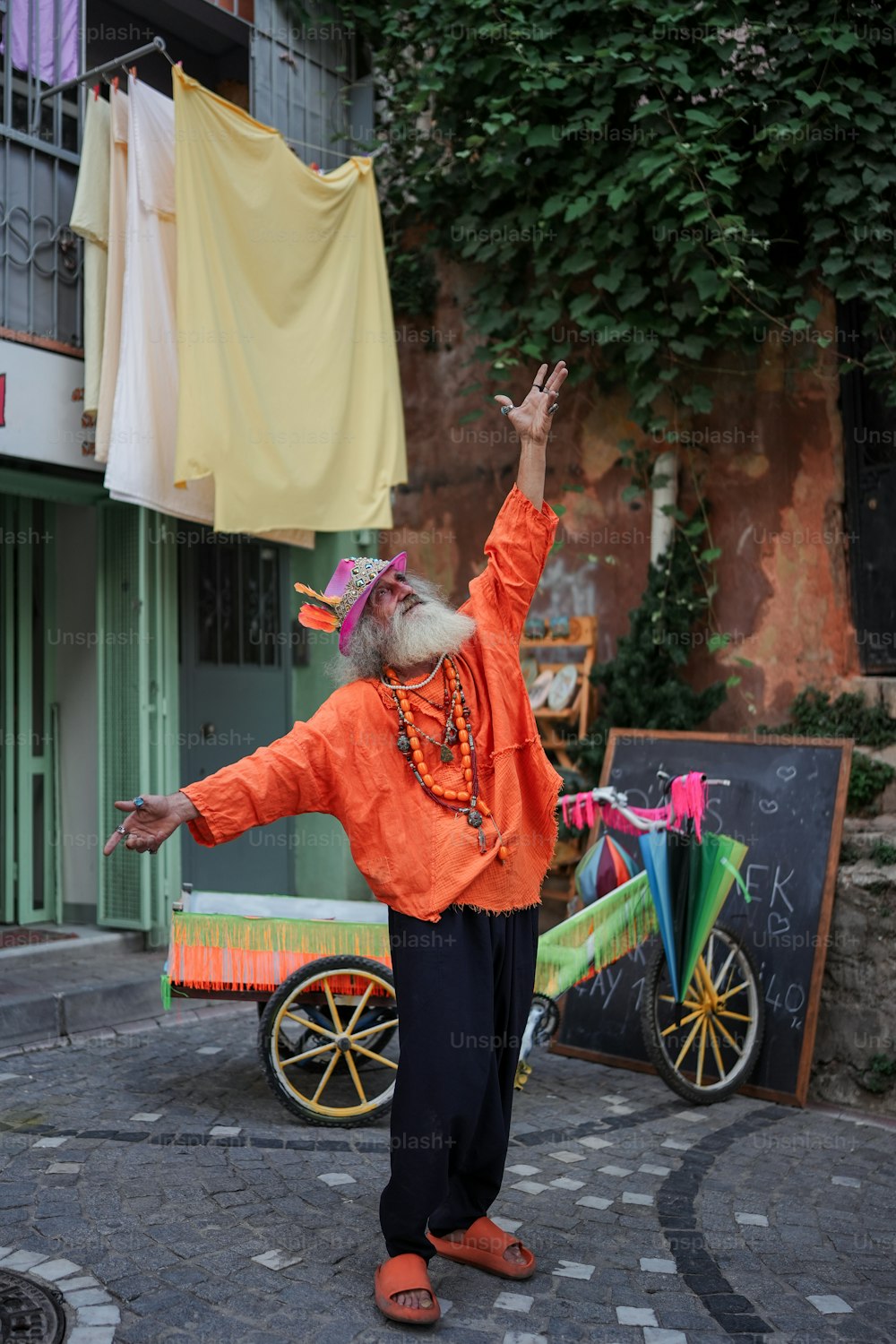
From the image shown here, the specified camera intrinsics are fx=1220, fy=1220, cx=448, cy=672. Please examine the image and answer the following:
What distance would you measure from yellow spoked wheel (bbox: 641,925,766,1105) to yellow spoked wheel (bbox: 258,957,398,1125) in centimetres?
113

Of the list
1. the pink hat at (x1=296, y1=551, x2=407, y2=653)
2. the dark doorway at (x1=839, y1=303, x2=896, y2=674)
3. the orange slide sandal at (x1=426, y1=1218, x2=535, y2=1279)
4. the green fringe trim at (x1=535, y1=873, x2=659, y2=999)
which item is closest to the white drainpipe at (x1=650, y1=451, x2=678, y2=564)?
the dark doorway at (x1=839, y1=303, x2=896, y2=674)

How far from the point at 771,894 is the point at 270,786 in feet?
10.6

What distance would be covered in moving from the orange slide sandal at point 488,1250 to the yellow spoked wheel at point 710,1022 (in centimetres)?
181

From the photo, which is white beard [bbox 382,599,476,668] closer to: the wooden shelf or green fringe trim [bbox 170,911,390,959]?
green fringe trim [bbox 170,911,390,959]

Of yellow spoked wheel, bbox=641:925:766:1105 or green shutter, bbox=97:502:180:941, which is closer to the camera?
yellow spoked wheel, bbox=641:925:766:1105

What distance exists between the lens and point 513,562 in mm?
3469

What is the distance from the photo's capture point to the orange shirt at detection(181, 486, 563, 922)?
10.4ft

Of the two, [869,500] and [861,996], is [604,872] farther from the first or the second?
[869,500]

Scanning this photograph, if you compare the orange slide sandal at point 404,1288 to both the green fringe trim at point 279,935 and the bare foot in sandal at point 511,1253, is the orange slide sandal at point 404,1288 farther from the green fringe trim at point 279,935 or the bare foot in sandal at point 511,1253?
the green fringe trim at point 279,935

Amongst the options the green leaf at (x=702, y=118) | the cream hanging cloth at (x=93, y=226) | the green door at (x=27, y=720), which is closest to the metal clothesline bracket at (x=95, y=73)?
the cream hanging cloth at (x=93, y=226)

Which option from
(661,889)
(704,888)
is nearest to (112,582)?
(661,889)

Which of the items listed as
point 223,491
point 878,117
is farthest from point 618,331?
point 223,491

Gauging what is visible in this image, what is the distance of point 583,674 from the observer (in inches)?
299

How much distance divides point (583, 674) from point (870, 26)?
3829mm
